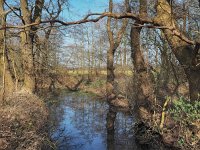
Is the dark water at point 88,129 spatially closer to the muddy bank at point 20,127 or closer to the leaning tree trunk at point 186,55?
the muddy bank at point 20,127

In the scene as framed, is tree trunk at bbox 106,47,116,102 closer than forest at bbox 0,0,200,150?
No

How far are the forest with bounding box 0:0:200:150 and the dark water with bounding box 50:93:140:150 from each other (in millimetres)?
42

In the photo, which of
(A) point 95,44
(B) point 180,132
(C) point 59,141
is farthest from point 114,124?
(A) point 95,44

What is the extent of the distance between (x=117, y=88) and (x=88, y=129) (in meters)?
10.5

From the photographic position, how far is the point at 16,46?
71.4 feet

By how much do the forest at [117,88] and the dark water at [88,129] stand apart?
4 cm

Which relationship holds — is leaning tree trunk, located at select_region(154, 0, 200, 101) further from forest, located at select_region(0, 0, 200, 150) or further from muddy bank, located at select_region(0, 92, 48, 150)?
muddy bank, located at select_region(0, 92, 48, 150)

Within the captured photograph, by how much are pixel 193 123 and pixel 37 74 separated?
12.6m

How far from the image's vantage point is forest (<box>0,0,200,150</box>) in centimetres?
985

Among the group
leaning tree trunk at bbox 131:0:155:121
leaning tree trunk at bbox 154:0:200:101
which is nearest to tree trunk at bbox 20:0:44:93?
leaning tree trunk at bbox 131:0:155:121

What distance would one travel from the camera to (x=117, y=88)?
28.1 metres

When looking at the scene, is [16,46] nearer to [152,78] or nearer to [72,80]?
[152,78]

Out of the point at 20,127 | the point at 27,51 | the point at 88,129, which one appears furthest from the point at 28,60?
the point at 20,127

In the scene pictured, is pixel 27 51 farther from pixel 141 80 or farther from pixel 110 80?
pixel 110 80
